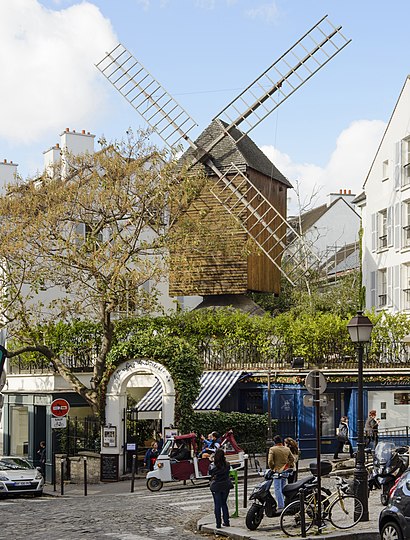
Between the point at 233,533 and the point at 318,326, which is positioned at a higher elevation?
the point at 318,326

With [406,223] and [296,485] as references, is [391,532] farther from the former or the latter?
[406,223]

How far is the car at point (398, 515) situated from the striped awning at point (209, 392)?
20.4 meters

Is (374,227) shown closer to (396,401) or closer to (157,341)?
(396,401)

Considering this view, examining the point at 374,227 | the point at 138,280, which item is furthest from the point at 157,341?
the point at 374,227

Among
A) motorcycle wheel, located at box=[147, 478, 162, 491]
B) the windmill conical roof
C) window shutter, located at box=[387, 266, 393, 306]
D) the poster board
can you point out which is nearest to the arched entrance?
the poster board

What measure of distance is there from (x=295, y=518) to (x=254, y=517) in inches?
33.8

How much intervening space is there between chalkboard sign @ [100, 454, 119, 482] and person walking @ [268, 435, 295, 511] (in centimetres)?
1341

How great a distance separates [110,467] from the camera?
31.9 meters

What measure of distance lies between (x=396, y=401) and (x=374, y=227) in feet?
35.0

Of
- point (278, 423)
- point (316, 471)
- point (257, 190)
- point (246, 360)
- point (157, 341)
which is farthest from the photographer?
point (257, 190)

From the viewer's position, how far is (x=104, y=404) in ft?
110

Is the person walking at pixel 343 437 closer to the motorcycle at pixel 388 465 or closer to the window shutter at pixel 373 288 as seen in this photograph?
the motorcycle at pixel 388 465

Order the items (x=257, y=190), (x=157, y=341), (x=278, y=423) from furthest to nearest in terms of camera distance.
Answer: (x=257, y=190) < (x=278, y=423) < (x=157, y=341)

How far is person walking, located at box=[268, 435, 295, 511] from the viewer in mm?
18844
